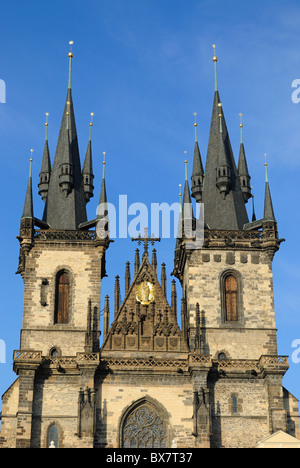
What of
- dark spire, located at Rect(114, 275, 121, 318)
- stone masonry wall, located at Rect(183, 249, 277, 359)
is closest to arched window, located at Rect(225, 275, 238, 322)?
stone masonry wall, located at Rect(183, 249, 277, 359)

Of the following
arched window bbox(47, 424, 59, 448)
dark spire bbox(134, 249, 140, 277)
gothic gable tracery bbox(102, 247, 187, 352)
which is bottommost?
arched window bbox(47, 424, 59, 448)

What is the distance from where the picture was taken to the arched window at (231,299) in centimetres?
A: 5047

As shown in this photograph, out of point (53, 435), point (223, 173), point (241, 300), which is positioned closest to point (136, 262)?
point (241, 300)

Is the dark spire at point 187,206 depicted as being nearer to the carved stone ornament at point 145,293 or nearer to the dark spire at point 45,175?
the carved stone ornament at point 145,293

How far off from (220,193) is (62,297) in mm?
9639

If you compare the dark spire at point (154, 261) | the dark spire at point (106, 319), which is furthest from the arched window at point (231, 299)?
the dark spire at point (106, 319)

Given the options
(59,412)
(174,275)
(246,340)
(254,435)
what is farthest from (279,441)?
(174,275)

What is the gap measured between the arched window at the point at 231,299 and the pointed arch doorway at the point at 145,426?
18.7 ft

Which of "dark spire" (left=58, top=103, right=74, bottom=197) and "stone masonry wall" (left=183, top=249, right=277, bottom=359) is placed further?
"dark spire" (left=58, top=103, right=74, bottom=197)

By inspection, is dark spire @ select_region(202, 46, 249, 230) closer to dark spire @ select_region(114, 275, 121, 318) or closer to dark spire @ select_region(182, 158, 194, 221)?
dark spire @ select_region(182, 158, 194, 221)

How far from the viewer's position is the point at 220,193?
53938 mm

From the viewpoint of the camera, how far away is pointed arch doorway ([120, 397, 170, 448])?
47.3 meters

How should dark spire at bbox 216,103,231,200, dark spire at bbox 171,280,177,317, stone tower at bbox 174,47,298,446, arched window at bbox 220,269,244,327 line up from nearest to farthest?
stone tower at bbox 174,47,298,446 → arched window at bbox 220,269,244,327 → dark spire at bbox 171,280,177,317 → dark spire at bbox 216,103,231,200
